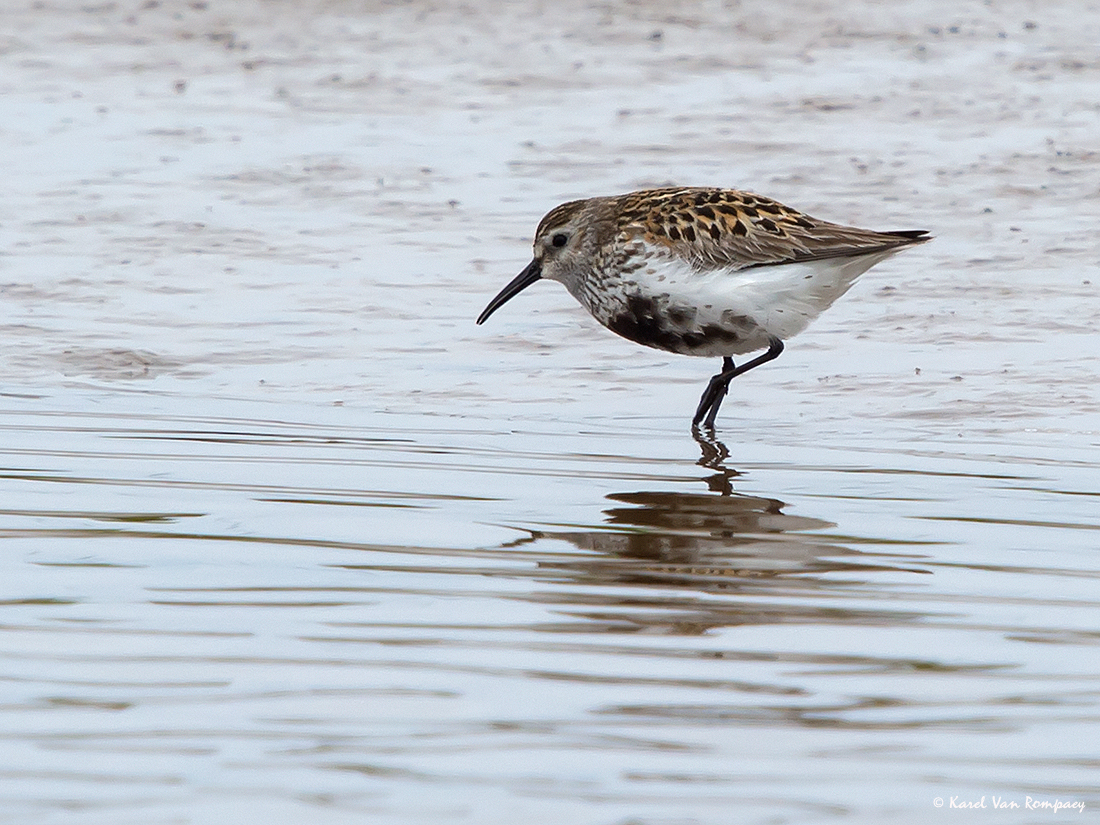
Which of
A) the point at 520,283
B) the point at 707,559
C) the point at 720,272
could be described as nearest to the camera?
the point at 707,559

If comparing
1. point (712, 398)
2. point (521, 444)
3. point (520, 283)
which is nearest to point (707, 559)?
point (521, 444)

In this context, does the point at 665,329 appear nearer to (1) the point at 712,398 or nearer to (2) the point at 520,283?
(1) the point at 712,398

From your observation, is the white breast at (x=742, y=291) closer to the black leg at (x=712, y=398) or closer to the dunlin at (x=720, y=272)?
the dunlin at (x=720, y=272)

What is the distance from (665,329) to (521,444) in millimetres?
913

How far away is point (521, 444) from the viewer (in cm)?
753

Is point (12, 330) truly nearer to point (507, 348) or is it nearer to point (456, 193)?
point (507, 348)

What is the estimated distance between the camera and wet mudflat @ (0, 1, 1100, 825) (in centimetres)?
400

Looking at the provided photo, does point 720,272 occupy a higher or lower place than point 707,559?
higher

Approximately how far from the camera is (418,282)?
10.6 m

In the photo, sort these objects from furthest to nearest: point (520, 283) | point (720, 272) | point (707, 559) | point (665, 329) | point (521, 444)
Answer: point (520, 283) < point (665, 329) < point (720, 272) < point (521, 444) < point (707, 559)

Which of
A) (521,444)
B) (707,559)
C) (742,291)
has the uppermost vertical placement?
(742,291)

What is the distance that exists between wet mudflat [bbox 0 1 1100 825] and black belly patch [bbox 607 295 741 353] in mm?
330

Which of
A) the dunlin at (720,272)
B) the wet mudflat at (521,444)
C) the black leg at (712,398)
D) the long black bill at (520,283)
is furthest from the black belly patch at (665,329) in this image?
the long black bill at (520,283)

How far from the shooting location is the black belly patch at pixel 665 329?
8.04 metres
